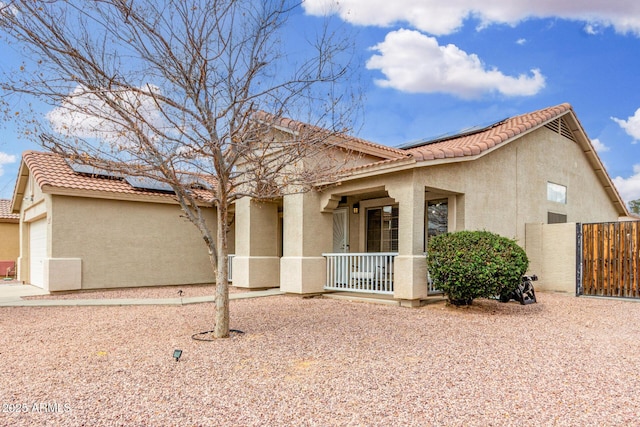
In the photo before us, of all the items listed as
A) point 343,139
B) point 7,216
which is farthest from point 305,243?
point 7,216

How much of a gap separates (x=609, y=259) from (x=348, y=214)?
7.62m

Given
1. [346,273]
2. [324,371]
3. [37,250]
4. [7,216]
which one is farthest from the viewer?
[7,216]

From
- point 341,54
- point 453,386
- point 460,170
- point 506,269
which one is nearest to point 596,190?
point 460,170

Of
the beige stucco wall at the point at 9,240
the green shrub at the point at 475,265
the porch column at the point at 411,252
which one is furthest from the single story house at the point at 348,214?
the beige stucco wall at the point at 9,240

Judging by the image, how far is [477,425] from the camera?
351 centimetres

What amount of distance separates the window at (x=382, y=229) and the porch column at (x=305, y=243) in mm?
2407

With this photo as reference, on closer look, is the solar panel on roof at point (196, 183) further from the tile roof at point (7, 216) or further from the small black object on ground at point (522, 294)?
the tile roof at point (7, 216)

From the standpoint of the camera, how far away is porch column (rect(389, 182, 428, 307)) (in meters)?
9.25

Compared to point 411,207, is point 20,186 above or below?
above

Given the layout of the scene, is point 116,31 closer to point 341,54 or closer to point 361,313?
point 341,54

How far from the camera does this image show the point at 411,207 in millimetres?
9297

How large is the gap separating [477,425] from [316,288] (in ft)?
26.4

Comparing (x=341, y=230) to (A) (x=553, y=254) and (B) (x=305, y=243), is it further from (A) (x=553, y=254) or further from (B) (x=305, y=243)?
(A) (x=553, y=254)

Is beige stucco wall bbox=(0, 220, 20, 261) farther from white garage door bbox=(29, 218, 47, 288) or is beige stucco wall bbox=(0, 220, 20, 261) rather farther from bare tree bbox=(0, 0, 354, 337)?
bare tree bbox=(0, 0, 354, 337)
